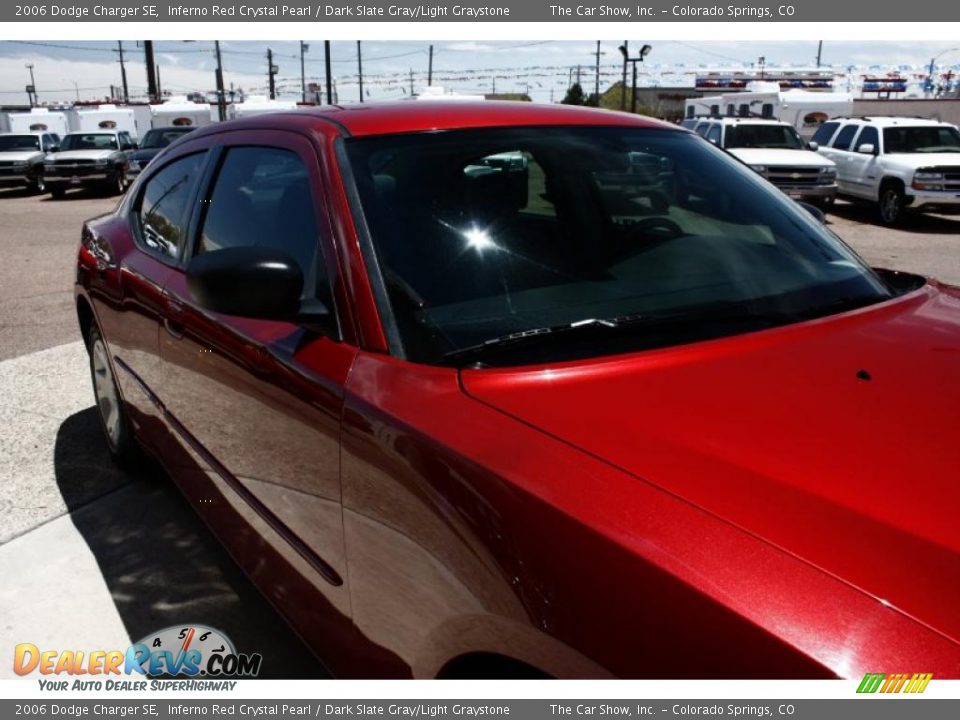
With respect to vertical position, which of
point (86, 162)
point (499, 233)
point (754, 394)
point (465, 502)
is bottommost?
point (86, 162)

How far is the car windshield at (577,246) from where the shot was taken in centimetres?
196

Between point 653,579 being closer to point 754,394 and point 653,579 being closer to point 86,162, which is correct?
point 754,394

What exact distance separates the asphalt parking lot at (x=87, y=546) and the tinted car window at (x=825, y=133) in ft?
54.9

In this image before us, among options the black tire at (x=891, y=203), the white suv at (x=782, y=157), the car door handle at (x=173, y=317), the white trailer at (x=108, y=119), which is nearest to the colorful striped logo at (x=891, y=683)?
the car door handle at (x=173, y=317)

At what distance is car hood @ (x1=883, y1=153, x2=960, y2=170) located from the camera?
14.4 meters

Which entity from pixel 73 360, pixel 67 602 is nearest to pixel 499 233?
pixel 67 602

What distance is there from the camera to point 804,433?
5.00ft

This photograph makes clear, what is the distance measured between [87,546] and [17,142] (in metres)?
25.5

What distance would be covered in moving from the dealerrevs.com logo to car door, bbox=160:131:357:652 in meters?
0.32

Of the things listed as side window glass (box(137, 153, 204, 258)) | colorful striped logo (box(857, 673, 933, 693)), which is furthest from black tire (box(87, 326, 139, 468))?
colorful striped logo (box(857, 673, 933, 693))

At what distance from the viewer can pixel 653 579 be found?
1218mm

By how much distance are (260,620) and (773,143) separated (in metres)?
16.2
